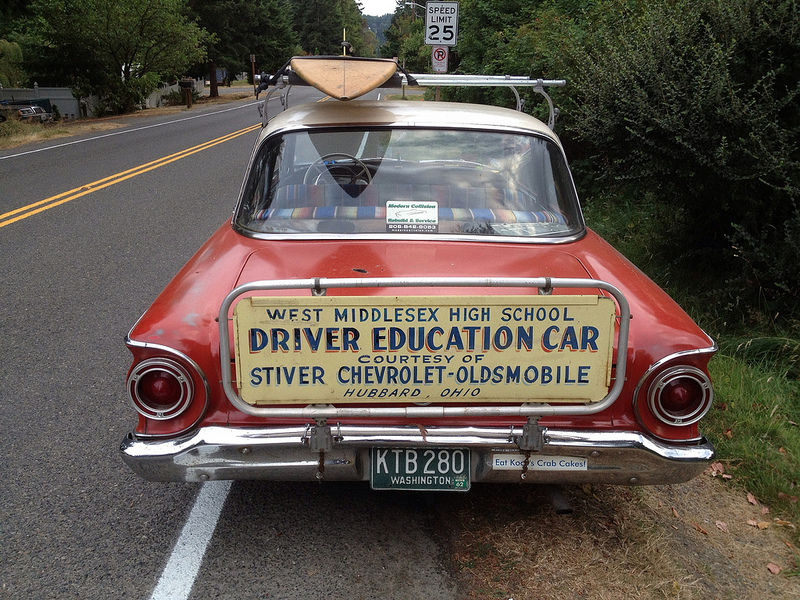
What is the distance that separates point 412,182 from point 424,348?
4.95 ft

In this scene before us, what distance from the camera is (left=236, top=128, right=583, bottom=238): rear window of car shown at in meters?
3.72

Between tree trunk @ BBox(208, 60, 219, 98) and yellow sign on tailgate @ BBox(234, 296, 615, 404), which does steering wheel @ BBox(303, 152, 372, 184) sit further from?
tree trunk @ BBox(208, 60, 219, 98)

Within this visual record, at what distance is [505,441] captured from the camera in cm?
275

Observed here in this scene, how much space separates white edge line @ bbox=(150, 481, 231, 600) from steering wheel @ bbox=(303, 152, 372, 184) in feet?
5.48

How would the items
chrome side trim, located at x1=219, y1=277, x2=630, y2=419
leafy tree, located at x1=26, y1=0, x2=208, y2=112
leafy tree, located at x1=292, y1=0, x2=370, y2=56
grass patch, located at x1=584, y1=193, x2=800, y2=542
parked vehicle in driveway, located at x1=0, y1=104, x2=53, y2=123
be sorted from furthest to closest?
1. leafy tree, located at x1=292, y1=0, x2=370, y2=56
2. leafy tree, located at x1=26, y1=0, x2=208, y2=112
3. parked vehicle in driveway, located at x1=0, y1=104, x2=53, y2=123
4. grass patch, located at x1=584, y1=193, x2=800, y2=542
5. chrome side trim, located at x1=219, y1=277, x2=630, y2=419

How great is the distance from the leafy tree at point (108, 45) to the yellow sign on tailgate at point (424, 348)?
31.3 m

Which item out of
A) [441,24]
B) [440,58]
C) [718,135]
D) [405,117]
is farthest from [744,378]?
[440,58]

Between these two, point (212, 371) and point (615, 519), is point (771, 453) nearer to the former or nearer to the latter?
point (615, 519)

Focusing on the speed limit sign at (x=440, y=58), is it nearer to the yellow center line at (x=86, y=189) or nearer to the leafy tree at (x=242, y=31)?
the yellow center line at (x=86, y=189)

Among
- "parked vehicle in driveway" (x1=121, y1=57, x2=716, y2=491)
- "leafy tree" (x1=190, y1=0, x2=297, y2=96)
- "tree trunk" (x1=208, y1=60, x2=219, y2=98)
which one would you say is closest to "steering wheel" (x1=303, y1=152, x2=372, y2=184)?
"parked vehicle in driveway" (x1=121, y1=57, x2=716, y2=491)

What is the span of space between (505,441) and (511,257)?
98 cm

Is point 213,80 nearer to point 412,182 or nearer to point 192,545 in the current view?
point 412,182

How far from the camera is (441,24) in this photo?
14.3 m

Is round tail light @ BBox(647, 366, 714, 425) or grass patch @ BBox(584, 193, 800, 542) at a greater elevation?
round tail light @ BBox(647, 366, 714, 425)
